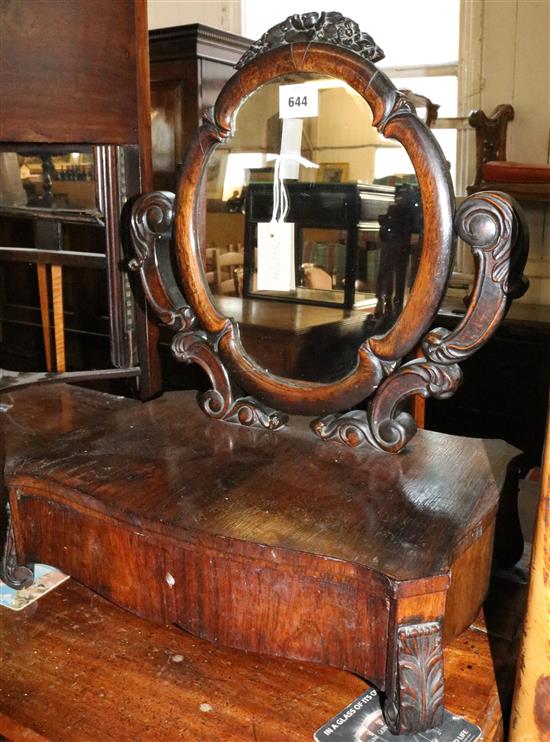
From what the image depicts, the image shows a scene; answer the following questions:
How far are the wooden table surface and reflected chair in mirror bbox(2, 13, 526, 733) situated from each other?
0.04m

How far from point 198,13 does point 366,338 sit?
7.07 feet

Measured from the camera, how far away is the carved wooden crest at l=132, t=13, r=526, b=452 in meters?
0.74

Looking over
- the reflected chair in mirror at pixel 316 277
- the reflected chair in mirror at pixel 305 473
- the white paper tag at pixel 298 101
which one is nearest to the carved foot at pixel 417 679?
the reflected chair in mirror at pixel 305 473

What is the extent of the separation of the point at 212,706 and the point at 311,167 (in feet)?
1.76

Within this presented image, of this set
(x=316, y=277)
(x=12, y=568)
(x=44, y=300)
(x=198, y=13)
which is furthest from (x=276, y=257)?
(x=198, y=13)

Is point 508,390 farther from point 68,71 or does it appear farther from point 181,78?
point 68,71

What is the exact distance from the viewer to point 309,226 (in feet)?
2.87

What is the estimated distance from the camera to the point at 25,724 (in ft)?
2.19

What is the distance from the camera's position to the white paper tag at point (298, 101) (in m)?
0.82

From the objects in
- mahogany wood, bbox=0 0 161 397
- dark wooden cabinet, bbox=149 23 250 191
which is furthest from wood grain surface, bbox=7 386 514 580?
dark wooden cabinet, bbox=149 23 250 191

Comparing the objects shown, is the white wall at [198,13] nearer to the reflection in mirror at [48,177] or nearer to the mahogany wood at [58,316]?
the mahogany wood at [58,316]

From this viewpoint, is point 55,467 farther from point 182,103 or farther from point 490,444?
point 182,103

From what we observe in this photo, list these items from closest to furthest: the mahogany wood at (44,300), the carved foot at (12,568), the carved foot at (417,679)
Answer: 1. the carved foot at (417,679)
2. the carved foot at (12,568)
3. the mahogany wood at (44,300)

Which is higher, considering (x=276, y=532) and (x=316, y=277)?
(x=316, y=277)
